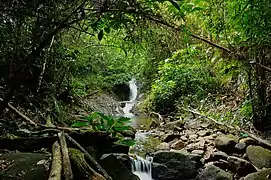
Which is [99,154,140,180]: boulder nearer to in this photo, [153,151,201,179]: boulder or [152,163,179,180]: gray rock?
[152,163,179,180]: gray rock

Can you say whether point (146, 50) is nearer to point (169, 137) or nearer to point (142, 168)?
point (142, 168)

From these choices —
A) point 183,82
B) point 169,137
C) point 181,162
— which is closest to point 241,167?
point 181,162

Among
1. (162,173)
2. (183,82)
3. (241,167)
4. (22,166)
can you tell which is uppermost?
(183,82)

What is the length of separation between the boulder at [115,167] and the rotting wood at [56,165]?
190 cm

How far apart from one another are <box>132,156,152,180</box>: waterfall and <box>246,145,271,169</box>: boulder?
1824mm

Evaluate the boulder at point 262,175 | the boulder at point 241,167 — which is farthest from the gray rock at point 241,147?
the boulder at point 262,175

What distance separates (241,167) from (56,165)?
3.60 m

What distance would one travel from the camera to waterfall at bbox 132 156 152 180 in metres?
6.05

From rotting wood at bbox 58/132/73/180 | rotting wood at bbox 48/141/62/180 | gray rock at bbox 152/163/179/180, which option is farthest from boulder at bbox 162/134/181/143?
rotting wood at bbox 48/141/62/180

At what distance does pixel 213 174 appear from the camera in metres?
5.41

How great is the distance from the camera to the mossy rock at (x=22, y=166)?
383 centimetres

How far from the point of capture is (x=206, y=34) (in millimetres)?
6969

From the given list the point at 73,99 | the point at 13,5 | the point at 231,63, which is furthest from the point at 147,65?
the point at 13,5

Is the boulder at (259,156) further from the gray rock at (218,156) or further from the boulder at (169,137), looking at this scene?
the boulder at (169,137)
